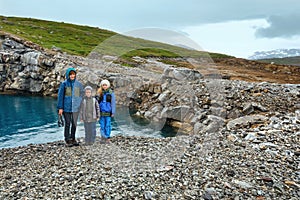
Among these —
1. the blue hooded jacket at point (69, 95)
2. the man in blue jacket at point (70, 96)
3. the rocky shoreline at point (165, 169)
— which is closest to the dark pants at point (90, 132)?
the rocky shoreline at point (165, 169)

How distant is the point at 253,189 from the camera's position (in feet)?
30.2

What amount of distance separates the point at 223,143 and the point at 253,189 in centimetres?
441

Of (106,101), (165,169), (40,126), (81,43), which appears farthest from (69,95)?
(81,43)

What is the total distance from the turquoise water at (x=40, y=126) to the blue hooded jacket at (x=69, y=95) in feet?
20.4

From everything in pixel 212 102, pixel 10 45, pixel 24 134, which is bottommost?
pixel 24 134

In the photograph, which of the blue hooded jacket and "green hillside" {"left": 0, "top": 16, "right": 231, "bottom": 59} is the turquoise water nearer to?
the blue hooded jacket

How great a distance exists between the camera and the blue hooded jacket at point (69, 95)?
43.4ft

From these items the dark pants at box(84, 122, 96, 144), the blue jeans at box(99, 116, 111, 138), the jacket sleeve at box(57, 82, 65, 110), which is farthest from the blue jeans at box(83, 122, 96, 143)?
the jacket sleeve at box(57, 82, 65, 110)

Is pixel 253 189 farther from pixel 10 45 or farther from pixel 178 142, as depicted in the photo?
pixel 10 45

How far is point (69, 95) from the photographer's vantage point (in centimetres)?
1330

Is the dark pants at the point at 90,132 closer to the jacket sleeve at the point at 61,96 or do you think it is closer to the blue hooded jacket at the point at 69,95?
the blue hooded jacket at the point at 69,95

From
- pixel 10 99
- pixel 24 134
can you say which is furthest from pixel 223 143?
pixel 10 99

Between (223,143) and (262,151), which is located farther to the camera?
(223,143)

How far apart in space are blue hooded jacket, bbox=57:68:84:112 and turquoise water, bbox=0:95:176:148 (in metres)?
6.20
